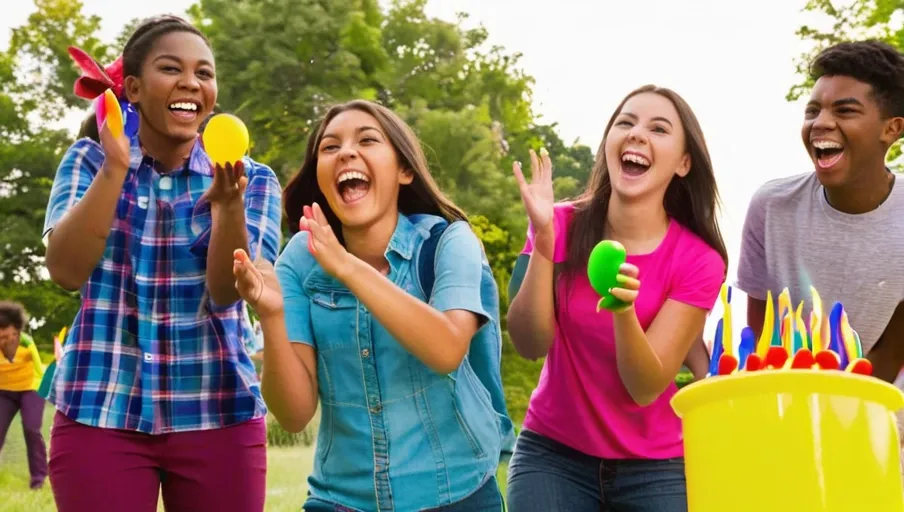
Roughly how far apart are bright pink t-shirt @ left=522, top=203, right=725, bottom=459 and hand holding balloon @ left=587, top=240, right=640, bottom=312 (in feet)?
2.31

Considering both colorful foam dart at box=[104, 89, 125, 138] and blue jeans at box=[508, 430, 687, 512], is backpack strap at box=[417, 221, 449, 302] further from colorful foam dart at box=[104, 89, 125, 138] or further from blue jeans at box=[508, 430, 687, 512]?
colorful foam dart at box=[104, 89, 125, 138]

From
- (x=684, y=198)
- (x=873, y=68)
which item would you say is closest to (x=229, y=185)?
(x=684, y=198)

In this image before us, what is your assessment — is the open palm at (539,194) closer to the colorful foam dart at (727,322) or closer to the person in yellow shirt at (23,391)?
the colorful foam dart at (727,322)

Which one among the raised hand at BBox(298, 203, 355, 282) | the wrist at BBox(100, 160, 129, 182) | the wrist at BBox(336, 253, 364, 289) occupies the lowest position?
the wrist at BBox(336, 253, 364, 289)

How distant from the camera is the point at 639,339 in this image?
3020mm

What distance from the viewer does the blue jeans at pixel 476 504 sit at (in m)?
2.85

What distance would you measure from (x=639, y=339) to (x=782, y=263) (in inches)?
36.3

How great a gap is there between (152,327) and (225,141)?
57 cm

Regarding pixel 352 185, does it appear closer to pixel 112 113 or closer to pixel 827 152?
pixel 112 113

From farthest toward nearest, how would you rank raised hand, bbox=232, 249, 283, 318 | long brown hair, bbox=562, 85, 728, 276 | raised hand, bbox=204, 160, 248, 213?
long brown hair, bbox=562, 85, 728, 276 → raised hand, bbox=204, 160, 248, 213 → raised hand, bbox=232, 249, 283, 318

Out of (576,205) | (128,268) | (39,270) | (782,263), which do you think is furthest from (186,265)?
(39,270)

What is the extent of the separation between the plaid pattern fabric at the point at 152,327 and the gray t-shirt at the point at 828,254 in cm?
163

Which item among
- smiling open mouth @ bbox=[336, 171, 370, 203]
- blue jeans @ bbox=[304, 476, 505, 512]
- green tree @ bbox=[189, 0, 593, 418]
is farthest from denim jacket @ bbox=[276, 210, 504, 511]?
green tree @ bbox=[189, 0, 593, 418]

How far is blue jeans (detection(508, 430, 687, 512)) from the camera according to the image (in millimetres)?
3158
